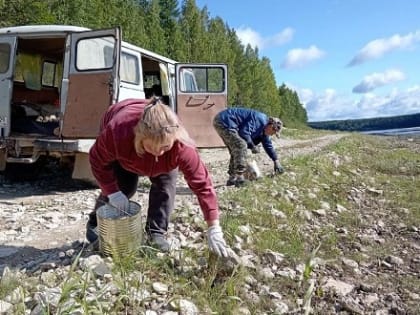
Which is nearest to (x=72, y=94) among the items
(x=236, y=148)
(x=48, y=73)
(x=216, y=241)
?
(x=236, y=148)

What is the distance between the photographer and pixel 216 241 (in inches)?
129

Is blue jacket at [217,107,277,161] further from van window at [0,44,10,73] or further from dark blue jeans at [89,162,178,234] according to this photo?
dark blue jeans at [89,162,178,234]

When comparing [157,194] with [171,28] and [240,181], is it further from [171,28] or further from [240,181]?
[171,28]

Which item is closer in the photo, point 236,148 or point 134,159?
point 134,159

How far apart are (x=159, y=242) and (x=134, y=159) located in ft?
2.49

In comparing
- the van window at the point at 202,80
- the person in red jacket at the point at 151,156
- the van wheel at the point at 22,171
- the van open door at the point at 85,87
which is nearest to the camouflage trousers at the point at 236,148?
the van open door at the point at 85,87

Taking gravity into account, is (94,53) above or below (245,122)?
above

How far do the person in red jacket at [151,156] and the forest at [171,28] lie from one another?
5530mm

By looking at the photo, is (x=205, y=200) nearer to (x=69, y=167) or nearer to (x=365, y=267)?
(x=365, y=267)

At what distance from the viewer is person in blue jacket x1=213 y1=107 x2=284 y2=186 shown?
7082 mm

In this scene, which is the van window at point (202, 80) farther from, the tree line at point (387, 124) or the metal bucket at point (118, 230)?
the tree line at point (387, 124)

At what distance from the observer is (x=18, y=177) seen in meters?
7.70

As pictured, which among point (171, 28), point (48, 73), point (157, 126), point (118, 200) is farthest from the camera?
point (171, 28)

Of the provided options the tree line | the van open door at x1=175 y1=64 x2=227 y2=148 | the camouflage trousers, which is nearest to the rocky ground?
the camouflage trousers
